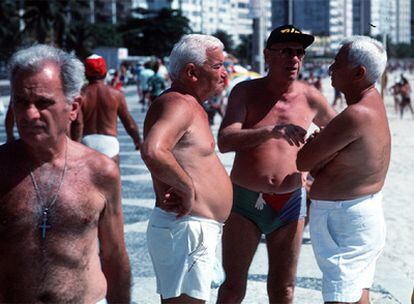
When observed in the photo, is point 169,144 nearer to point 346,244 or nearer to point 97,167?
point 97,167

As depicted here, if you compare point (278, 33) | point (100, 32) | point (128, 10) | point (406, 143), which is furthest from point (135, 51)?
point (278, 33)

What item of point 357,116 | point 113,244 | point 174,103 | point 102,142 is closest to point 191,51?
point 174,103

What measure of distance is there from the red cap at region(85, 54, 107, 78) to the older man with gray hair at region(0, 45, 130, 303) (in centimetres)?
471

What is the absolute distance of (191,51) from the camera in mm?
3906

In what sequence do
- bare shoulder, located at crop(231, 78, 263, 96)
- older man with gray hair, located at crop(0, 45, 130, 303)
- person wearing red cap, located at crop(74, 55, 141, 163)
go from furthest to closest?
person wearing red cap, located at crop(74, 55, 141, 163) < bare shoulder, located at crop(231, 78, 263, 96) < older man with gray hair, located at crop(0, 45, 130, 303)

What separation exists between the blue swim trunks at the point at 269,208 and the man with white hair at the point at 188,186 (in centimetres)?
64

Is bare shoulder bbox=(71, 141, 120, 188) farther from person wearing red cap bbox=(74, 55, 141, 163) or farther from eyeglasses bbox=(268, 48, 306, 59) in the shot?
person wearing red cap bbox=(74, 55, 141, 163)

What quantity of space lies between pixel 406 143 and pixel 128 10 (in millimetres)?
109884

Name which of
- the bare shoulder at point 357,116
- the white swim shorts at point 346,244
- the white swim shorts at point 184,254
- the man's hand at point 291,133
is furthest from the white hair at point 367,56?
the white swim shorts at point 184,254

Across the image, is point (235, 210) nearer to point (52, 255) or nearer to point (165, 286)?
point (165, 286)

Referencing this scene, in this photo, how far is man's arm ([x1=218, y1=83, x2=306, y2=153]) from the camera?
433 cm

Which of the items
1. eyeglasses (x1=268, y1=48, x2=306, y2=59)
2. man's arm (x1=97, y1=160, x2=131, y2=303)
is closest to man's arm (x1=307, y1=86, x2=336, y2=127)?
eyeglasses (x1=268, y1=48, x2=306, y2=59)

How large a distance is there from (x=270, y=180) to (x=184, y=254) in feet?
3.12

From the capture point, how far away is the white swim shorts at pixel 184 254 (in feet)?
12.5
